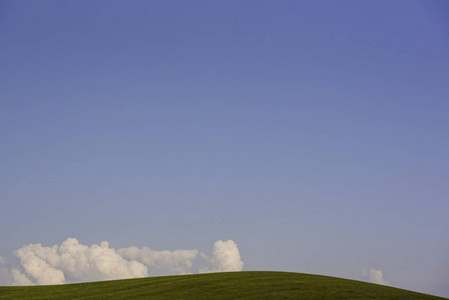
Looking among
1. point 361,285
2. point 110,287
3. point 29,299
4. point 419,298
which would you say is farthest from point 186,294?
point 419,298

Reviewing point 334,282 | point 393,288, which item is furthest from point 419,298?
point 334,282

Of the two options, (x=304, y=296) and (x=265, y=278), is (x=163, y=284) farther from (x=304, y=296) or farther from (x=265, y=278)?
(x=304, y=296)

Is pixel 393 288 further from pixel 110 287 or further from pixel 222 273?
pixel 110 287

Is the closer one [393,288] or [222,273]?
[393,288]

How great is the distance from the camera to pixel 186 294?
121ft

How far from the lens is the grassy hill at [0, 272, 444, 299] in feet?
119

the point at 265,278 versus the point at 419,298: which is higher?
the point at 265,278

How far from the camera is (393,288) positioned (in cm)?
4188

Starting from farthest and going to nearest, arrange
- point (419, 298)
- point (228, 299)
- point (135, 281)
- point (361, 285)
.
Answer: point (135, 281) → point (361, 285) → point (419, 298) → point (228, 299)

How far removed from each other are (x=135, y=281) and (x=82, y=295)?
6.45 metres

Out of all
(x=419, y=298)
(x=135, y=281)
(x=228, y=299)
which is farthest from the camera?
(x=135, y=281)

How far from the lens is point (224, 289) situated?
3816cm

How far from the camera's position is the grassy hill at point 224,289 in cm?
3638

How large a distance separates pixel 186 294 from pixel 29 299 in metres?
13.4
